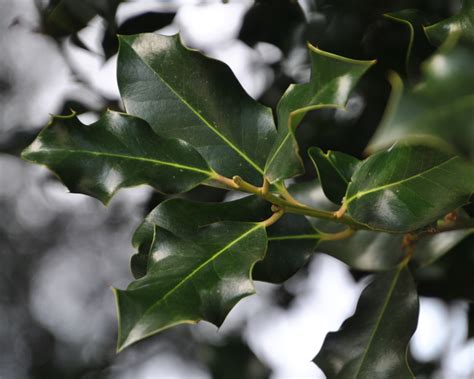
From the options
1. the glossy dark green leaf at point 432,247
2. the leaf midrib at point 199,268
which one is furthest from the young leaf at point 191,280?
the glossy dark green leaf at point 432,247

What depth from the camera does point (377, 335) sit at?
750 mm

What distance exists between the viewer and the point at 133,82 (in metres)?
0.66

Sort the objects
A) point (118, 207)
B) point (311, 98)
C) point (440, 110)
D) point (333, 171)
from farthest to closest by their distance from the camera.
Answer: point (118, 207), point (333, 171), point (311, 98), point (440, 110)

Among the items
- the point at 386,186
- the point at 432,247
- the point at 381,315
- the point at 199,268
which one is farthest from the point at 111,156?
the point at 432,247

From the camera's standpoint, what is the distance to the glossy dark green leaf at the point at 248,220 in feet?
2.16

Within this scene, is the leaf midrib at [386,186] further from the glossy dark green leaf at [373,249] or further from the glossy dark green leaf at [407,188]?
the glossy dark green leaf at [373,249]

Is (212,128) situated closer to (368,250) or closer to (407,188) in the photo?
(407,188)

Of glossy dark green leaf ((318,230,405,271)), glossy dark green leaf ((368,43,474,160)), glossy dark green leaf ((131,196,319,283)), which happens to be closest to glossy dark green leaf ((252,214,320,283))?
glossy dark green leaf ((131,196,319,283))

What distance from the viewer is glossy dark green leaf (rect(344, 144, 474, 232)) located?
1.96 ft

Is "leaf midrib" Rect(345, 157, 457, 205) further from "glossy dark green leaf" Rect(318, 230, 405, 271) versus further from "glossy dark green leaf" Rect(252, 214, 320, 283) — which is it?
"glossy dark green leaf" Rect(318, 230, 405, 271)

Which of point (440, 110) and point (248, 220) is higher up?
point (440, 110)

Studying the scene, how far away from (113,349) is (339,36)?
1244 millimetres

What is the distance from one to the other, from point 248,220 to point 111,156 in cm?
14

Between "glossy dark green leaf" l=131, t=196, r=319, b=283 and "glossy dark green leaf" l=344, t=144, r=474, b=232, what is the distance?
0.10 m
